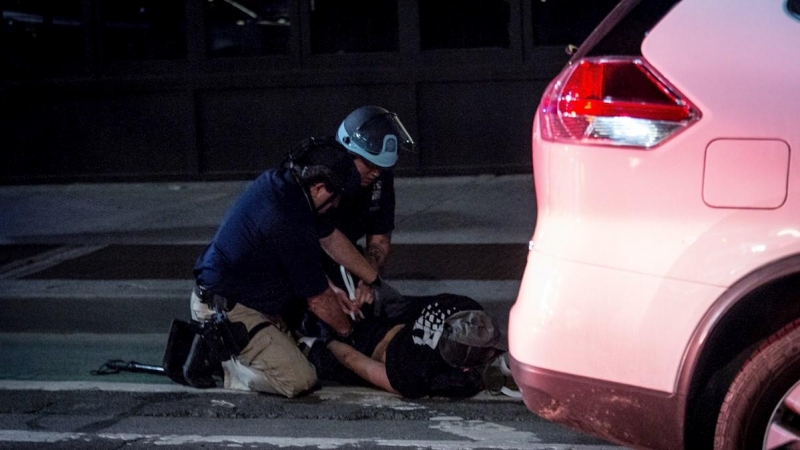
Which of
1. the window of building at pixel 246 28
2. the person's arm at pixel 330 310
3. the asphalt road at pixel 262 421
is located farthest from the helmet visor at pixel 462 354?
the window of building at pixel 246 28

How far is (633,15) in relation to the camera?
3.44m

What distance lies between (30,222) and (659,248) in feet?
22.6

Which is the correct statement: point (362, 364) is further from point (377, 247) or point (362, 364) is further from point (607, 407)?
point (607, 407)

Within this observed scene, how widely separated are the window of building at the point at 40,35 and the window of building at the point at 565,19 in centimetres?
398

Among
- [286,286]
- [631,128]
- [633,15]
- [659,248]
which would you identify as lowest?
[286,286]

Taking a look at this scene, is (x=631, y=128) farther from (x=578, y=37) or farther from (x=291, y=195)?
(x=578, y=37)

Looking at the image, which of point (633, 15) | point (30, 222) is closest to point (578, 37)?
point (30, 222)

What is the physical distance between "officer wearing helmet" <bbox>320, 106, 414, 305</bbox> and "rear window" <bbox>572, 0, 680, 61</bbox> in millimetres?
1964

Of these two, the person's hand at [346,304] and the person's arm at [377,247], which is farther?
the person's arm at [377,247]

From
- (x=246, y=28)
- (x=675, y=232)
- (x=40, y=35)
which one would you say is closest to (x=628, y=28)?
(x=675, y=232)

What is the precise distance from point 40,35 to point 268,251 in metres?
6.32

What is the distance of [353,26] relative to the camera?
1016 centimetres

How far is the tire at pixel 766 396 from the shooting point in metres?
3.28

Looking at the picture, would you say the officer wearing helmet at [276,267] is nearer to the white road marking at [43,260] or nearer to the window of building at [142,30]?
the white road marking at [43,260]
